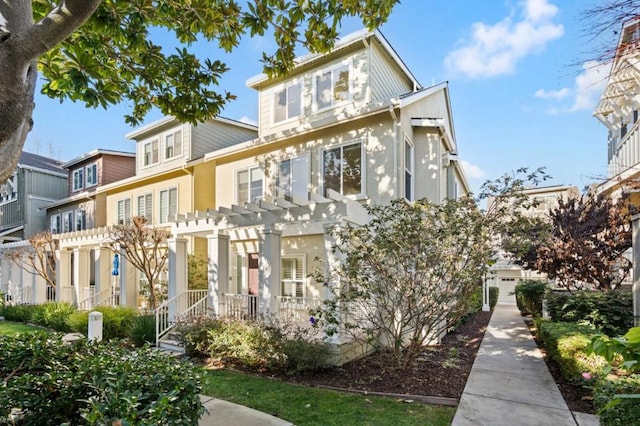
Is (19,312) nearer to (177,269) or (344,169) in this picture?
(177,269)

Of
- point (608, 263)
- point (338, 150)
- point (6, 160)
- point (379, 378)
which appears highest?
point (338, 150)

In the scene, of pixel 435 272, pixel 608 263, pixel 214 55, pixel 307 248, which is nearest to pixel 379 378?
pixel 435 272

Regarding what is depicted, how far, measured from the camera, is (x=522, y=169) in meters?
8.85

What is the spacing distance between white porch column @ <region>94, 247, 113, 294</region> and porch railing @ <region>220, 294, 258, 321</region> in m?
7.22

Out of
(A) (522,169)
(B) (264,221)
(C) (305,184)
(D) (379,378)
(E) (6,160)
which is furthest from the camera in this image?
(C) (305,184)

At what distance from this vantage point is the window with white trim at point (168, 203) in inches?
615

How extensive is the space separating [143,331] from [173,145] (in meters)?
9.18

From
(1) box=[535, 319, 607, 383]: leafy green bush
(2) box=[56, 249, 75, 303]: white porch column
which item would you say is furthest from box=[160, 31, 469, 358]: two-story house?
(2) box=[56, 249, 75, 303]: white porch column

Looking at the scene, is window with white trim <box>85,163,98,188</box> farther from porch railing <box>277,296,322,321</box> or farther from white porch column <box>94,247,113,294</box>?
porch railing <box>277,296,322,321</box>

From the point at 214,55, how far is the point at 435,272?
6387 mm

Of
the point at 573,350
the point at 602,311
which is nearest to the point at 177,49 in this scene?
the point at 573,350

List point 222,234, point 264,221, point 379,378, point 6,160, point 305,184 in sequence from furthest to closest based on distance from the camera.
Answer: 1. point 305,184
2. point 222,234
3. point 264,221
4. point 379,378
5. point 6,160

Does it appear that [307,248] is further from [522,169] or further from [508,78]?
[508,78]

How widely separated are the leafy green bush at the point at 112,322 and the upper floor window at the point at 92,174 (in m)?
10.6
